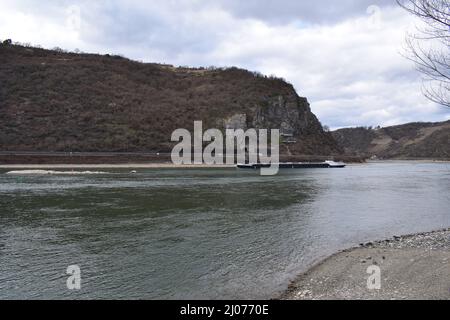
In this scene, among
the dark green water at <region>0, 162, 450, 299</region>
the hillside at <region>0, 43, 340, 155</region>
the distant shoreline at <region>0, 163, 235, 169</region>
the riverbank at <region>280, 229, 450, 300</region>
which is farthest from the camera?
the hillside at <region>0, 43, 340, 155</region>

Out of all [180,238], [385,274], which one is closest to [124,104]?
[180,238]

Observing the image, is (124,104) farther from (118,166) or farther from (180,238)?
(180,238)

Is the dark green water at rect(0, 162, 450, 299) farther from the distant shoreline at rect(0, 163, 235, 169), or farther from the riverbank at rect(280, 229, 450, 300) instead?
the distant shoreline at rect(0, 163, 235, 169)

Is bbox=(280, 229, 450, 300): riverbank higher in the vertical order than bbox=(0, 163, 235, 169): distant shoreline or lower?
lower

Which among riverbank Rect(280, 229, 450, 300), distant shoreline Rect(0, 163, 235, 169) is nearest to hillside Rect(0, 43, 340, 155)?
distant shoreline Rect(0, 163, 235, 169)

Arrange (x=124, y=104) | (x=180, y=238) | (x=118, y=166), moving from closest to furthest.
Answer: (x=180, y=238) < (x=118, y=166) < (x=124, y=104)

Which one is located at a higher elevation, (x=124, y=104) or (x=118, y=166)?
(x=124, y=104)
